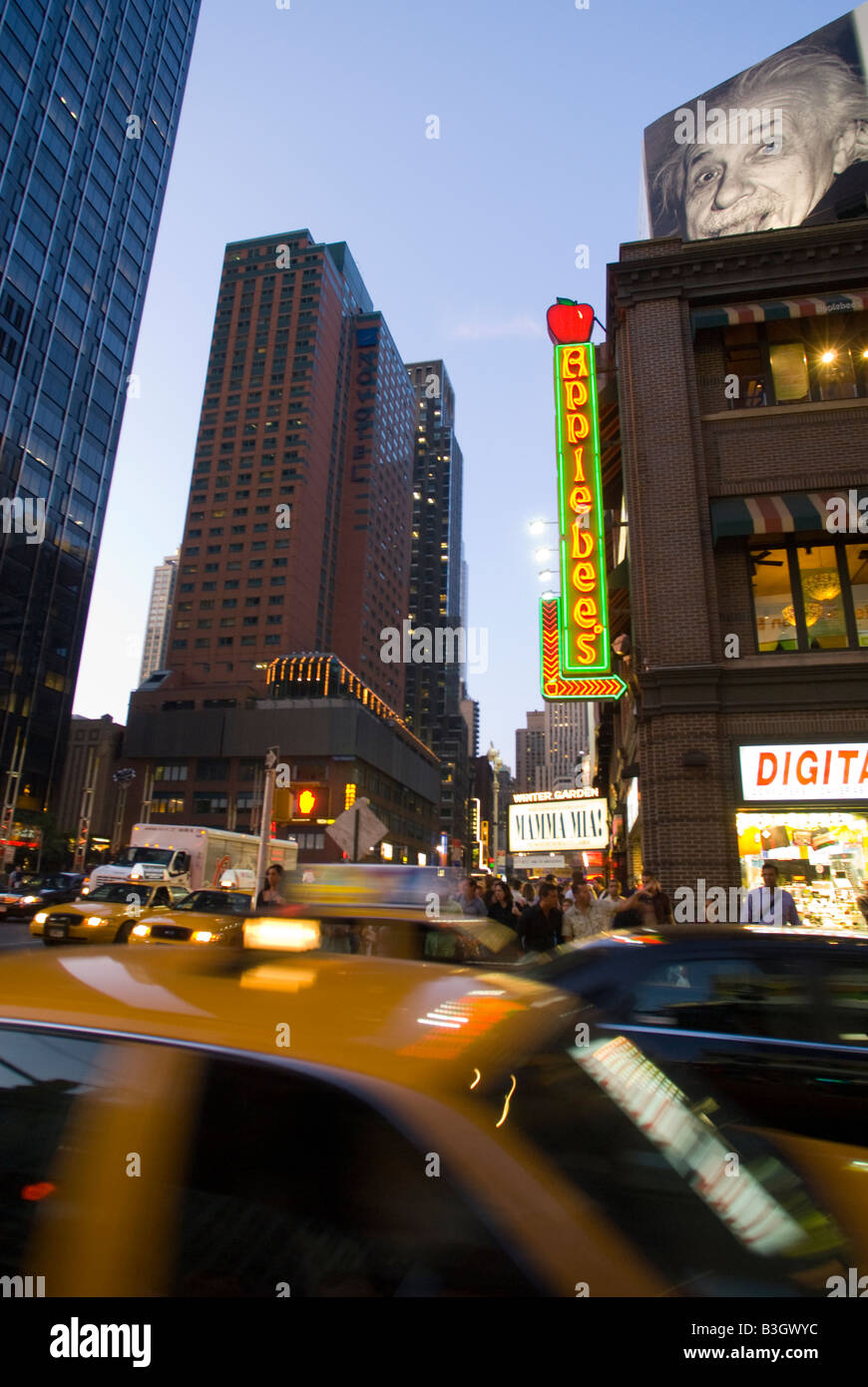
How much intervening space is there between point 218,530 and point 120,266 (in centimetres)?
3939

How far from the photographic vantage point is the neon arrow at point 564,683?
14289 millimetres

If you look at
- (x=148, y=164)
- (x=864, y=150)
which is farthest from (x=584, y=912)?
(x=148, y=164)

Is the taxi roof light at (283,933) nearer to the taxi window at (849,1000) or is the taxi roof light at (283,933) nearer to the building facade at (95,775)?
the taxi window at (849,1000)

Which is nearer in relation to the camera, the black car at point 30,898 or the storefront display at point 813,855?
the storefront display at point 813,855

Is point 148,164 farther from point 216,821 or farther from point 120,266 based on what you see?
point 216,821

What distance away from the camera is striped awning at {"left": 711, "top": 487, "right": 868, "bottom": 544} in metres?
13.3

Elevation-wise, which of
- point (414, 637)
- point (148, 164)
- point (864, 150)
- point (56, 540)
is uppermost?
point (148, 164)

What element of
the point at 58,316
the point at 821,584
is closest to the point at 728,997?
the point at 821,584

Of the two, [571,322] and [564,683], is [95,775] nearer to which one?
[564,683]

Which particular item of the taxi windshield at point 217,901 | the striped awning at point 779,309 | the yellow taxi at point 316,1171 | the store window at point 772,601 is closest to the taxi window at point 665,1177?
the yellow taxi at point 316,1171

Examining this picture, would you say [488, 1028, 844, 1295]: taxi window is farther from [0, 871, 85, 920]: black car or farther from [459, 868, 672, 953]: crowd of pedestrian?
[0, 871, 85, 920]: black car

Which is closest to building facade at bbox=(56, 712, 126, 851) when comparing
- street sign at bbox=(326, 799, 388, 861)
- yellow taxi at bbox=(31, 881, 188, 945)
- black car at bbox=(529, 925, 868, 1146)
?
yellow taxi at bbox=(31, 881, 188, 945)

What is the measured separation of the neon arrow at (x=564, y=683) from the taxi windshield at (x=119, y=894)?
11.2 m
